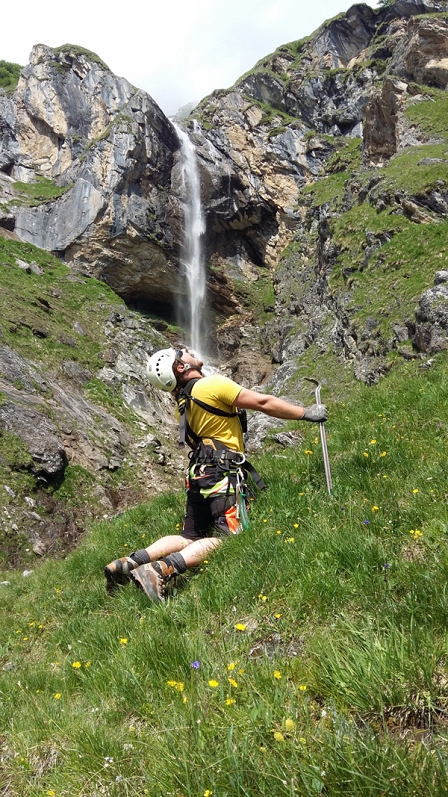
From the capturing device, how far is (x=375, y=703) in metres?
1.66

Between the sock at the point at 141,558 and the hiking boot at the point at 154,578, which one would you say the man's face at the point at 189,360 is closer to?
the sock at the point at 141,558

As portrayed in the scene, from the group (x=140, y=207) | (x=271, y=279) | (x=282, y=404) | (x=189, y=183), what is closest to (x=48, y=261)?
(x=140, y=207)

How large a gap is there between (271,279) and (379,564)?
51420mm

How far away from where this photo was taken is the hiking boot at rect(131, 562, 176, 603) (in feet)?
12.0

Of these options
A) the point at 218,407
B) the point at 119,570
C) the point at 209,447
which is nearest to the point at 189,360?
the point at 218,407

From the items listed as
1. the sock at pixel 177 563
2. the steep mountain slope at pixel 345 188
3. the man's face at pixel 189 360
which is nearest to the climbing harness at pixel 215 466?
the man's face at pixel 189 360

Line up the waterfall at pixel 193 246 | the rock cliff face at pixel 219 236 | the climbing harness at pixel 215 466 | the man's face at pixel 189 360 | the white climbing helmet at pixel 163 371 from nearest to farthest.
→ the climbing harness at pixel 215 466, the white climbing helmet at pixel 163 371, the man's face at pixel 189 360, the rock cliff face at pixel 219 236, the waterfall at pixel 193 246

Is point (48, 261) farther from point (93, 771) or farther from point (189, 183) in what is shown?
point (93, 771)

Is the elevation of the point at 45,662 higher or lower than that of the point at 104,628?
lower

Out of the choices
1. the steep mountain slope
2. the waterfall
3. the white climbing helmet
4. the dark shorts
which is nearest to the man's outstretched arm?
the dark shorts

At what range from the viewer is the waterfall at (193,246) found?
4853cm

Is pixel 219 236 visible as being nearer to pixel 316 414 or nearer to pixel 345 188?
pixel 345 188

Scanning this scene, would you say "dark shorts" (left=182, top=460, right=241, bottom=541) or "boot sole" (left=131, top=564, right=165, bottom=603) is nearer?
"boot sole" (left=131, top=564, right=165, bottom=603)

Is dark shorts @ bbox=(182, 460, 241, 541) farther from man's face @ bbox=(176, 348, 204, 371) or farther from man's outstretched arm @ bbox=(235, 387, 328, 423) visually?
man's face @ bbox=(176, 348, 204, 371)
